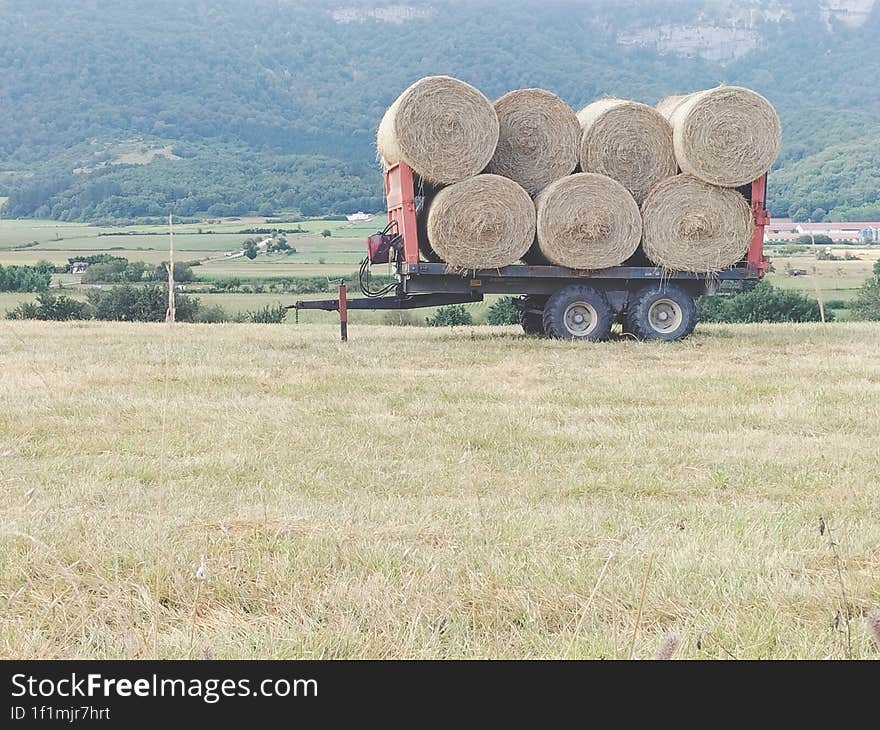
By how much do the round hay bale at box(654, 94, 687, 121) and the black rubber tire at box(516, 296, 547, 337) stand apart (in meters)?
2.87

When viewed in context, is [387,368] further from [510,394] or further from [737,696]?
[737,696]

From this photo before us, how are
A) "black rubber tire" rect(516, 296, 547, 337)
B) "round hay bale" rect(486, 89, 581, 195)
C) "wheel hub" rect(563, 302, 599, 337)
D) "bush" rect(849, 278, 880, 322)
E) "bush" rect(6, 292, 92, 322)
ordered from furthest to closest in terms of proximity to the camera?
1. "bush" rect(849, 278, 880, 322)
2. "bush" rect(6, 292, 92, 322)
3. "black rubber tire" rect(516, 296, 547, 337)
4. "wheel hub" rect(563, 302, 599, 337)
5. "round hay bale" rect(486, 89, 581, 195)

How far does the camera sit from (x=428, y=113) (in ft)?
41.6

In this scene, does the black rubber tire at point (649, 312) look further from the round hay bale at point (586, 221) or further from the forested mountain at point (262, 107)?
the forested mountain at point (262, 107)

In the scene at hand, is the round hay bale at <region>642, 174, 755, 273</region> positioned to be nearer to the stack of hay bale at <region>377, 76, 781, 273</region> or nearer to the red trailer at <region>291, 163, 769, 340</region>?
the stack of hay bale at <region>377, 76, 781, 273</region>

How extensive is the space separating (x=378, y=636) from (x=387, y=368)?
7.67 metres

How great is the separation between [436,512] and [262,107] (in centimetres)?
14753

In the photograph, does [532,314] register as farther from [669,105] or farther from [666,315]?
[669,105]

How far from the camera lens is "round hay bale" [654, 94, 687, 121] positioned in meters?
14.1

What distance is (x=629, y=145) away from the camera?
13.6 m

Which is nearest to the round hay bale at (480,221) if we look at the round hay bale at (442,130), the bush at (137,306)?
the round hay bale at (442,130)

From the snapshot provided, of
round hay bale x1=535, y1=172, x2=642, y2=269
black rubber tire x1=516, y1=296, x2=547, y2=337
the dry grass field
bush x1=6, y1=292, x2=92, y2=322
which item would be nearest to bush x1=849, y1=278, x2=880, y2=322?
black rubber tire x1=516, y1=296, x2=547, y2=337

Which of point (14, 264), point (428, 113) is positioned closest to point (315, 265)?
point (14, 264)

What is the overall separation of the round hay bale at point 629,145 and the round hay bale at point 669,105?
466mm
